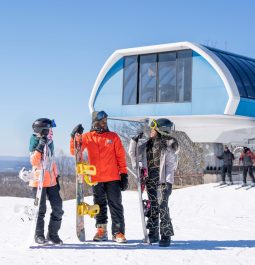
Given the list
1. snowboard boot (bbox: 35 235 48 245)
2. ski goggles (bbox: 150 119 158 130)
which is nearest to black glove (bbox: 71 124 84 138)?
ski goggles (bbox: 150 119 158 130)

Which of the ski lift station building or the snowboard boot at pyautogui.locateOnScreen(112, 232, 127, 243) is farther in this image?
the ski lift station building

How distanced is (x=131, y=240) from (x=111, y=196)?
0.80 meters

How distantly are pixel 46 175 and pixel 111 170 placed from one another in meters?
0.83

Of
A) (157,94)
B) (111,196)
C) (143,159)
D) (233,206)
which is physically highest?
(157,94)

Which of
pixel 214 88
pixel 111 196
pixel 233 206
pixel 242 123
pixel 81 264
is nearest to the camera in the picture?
pixel 81 264

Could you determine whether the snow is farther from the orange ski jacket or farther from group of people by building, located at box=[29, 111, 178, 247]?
the orange ski jacket

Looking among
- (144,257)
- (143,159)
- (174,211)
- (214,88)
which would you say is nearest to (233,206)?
(174,211)

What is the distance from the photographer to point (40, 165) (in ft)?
23.8

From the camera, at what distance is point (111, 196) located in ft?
24.8

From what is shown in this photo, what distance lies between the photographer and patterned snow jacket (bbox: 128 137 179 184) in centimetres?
761

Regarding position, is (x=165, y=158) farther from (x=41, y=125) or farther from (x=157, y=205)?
(x=41, y=125)

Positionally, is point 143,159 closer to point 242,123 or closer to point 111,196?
point 111,196

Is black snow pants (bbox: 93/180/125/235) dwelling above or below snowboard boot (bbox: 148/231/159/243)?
above

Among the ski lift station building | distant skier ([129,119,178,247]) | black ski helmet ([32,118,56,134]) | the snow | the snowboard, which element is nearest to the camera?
the snow
